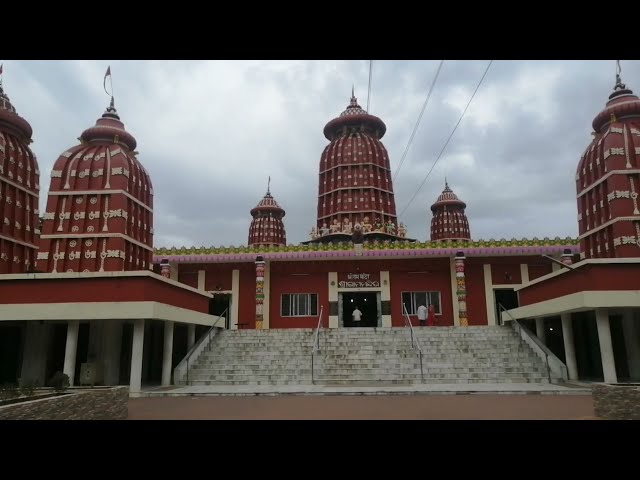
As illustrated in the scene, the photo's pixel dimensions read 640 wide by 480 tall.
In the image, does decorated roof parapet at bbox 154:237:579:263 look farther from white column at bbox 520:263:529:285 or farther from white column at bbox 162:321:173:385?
white column at bbox 162:321:173:385

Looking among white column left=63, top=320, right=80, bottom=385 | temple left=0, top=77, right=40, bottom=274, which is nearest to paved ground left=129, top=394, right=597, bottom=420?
white column left=63, top=320, right=80, bottom=385

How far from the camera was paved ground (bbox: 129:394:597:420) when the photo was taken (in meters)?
8.84

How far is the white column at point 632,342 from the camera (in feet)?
46.9

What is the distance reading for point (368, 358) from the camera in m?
15.9

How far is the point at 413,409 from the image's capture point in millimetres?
9711

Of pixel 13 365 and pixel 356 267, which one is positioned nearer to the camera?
pixel 13 365

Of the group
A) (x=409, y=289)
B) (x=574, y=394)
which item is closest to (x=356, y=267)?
(x=409, y=289)

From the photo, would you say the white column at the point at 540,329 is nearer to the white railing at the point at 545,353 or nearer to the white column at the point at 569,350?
the white railing at the point at 545,353

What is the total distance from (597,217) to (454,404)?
11715mm

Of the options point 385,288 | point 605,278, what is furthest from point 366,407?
point 385,288

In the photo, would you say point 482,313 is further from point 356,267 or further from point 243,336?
point 243,336

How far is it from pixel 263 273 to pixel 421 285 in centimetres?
766

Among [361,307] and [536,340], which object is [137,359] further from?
[361,307]

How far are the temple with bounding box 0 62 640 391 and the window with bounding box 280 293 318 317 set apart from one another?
55mm
